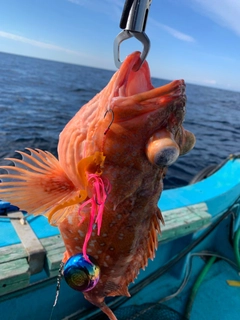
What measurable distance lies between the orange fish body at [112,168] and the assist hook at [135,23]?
119 millimetres

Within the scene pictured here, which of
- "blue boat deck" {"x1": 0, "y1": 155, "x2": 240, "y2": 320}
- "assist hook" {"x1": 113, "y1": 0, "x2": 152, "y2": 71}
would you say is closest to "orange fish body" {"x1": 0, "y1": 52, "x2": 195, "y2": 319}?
"assist hook" {"x1": 113, "y1": 0, "x2": 152, "y2": 71}

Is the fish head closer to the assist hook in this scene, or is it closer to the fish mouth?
the fish mouth

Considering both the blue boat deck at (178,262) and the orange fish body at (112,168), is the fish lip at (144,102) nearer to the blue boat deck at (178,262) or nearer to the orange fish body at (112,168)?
the orange fish body at (112,168)

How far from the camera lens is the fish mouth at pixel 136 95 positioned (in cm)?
142

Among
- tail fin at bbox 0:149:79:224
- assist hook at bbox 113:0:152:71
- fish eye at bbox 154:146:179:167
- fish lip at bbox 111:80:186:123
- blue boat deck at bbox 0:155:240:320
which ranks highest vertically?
assist hook at bbox 113:0:152:71

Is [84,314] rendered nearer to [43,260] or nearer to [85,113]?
[43,260]

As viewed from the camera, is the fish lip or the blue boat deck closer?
the fish lip

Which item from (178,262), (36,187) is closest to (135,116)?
(36,187)

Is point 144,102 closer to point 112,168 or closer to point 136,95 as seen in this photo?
point 136,95

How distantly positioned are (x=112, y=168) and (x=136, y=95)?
39 cm

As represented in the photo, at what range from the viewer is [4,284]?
7.00ft

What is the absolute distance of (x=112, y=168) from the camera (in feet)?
4.84

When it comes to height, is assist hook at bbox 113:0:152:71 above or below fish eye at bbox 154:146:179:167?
above

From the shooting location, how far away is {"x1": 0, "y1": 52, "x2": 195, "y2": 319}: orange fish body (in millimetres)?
1396
